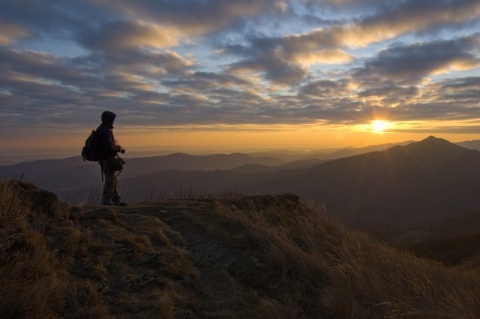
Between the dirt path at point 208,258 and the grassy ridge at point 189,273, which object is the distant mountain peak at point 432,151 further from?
the grassy ridge at point 189,273

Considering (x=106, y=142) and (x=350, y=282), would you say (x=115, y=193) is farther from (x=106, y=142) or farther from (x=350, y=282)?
(x=350, y=282)

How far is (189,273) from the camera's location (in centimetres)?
500

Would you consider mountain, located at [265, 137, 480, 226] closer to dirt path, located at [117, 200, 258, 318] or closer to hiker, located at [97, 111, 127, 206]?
dirt path, located at [117, 200, 258, 318]

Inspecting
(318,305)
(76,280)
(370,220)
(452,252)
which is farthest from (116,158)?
(370,220)

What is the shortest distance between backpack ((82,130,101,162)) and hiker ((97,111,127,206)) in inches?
2.8

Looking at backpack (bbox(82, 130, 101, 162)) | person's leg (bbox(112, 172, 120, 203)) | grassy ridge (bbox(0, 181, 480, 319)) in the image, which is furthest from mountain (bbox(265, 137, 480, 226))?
grassy ridge (bbox(0, 181, 480, 319))

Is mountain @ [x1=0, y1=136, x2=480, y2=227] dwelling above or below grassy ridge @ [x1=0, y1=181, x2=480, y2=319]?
below

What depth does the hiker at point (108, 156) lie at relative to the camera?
9102mm

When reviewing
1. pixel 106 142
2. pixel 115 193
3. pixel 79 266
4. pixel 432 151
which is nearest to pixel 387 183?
pixel 432 151

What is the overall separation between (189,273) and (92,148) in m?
5.38

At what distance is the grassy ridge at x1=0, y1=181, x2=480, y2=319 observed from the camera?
11.8ft

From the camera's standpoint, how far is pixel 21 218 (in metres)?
4.54

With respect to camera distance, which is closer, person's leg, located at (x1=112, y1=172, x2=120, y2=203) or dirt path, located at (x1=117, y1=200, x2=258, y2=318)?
dirt path, located at (x1=117, y1=200, x2=258, y2=318)

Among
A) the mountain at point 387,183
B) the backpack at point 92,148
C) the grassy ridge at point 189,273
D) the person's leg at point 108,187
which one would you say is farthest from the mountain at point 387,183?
the grassy ridge at point 189,273
